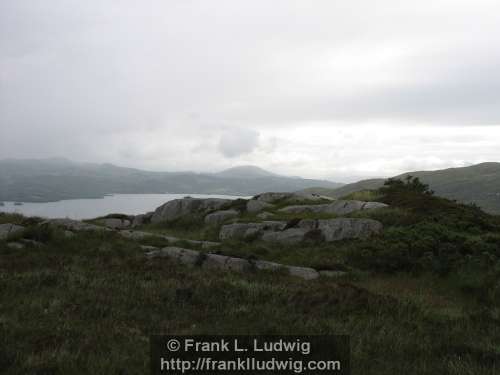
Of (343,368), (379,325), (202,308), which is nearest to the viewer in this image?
(343,368)

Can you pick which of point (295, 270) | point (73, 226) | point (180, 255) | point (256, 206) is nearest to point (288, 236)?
point (295, 270)

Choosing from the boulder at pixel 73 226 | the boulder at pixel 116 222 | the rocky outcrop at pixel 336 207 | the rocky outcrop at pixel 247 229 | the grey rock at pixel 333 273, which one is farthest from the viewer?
the boulder at pixel 116 222

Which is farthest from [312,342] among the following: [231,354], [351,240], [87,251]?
[351,240]

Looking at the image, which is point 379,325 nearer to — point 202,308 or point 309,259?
point 202,308

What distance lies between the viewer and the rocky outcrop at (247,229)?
69.9 ft

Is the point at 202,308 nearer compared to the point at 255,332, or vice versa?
the point at 255,332

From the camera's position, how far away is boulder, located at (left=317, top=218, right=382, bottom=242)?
19.1 meters

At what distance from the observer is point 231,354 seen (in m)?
5.88

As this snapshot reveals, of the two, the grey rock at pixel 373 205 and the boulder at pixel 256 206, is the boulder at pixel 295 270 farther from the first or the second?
the boulder at pixel 256 206

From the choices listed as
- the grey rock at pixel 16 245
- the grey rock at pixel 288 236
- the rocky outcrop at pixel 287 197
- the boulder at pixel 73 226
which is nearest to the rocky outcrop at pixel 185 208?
the rocky outcrop at pixel 287 197

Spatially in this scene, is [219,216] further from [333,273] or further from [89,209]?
[89,209]

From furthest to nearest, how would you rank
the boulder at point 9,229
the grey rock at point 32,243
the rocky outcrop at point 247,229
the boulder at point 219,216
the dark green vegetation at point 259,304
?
1. the boulder at point 219,216
2. the rocky outcrop at point 247,229
3. the boulder at point 9,229
4. the grey rock at point 32,243
5. the dark green vegetation at point 259,304

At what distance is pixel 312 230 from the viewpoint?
1986cm

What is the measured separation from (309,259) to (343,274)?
126 inches
